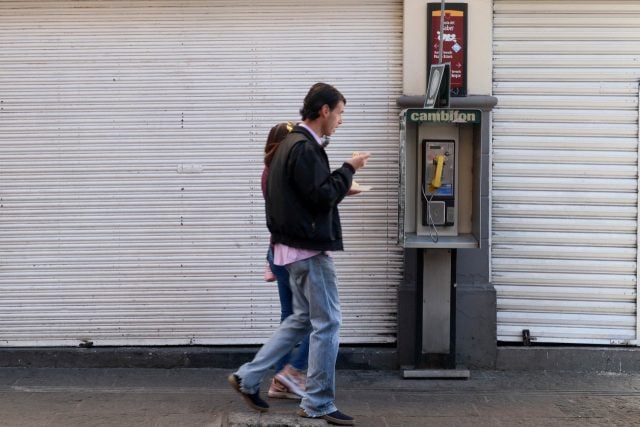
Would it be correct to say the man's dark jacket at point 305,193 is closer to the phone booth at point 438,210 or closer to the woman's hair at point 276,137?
the woman's hair at point 276,137

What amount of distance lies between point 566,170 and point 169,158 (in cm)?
307

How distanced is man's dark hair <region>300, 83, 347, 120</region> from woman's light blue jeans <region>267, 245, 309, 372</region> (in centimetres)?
97

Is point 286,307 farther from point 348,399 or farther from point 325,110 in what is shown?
point 325,110

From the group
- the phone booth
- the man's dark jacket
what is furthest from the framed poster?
the man's dark jacket

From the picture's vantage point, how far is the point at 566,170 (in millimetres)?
6973

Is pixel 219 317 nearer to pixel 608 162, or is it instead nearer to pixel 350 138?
pixel 350 138

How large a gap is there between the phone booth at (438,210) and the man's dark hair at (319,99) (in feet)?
3.31

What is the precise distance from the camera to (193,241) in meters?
7.00

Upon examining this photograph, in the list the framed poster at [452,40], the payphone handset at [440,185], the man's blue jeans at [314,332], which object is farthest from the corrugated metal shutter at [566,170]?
the man's blue jeans at [314,332]

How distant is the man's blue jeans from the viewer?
5234mm

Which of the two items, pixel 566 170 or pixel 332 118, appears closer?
pixel 332 118

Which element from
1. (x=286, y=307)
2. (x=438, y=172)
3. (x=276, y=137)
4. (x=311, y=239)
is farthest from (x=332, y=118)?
(x=286, y=307)

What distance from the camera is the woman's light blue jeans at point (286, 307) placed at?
19.4 feet

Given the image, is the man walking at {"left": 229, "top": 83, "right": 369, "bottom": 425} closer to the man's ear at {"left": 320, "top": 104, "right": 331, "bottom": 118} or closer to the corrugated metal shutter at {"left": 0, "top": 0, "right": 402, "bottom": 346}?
the man's ear at {"left": 320, "top": 104, "right": 331, "bottom": 118}
